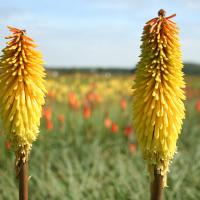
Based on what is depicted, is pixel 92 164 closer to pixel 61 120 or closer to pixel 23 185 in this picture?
pixel 61 120

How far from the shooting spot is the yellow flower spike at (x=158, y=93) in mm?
3822

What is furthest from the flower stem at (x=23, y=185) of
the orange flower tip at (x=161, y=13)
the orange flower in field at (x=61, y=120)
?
the orange flower in field at (x=61, y=120)

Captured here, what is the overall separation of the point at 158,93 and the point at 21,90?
3.32ft

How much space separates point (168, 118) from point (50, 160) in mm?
5137

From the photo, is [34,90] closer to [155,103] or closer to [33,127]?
[33,127]

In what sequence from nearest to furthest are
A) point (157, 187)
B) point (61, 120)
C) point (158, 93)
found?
point (157, 187) < point (158, 93) < point (61, 120)

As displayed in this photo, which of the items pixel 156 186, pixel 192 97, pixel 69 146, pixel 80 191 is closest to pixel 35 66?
pixel 156 186

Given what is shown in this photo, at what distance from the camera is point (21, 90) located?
411 centimetres

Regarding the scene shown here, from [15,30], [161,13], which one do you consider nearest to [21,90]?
Result: [15,30]

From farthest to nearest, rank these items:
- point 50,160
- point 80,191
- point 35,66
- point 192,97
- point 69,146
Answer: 1. point 192,97
2. point 69,146
3. point 50,160
4. point 80,191
5. point 35,66

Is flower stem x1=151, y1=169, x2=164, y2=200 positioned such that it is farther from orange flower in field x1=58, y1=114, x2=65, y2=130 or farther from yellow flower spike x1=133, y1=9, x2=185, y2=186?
orange flower in field x1=58, y1=114, x2=65, y2=130

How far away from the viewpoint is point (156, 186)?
3.79 meters

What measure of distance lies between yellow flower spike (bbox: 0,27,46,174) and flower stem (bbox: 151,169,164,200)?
95 cm

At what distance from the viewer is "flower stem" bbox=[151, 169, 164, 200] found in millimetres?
3766
